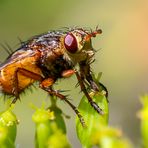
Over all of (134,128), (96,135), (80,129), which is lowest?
(134,128)

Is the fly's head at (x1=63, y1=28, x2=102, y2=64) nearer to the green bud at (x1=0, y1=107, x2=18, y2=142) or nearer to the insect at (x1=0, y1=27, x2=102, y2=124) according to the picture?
the insect at (x1=0, y1=27, x2=102, y2=124)

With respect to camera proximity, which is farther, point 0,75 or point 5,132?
point 0,75

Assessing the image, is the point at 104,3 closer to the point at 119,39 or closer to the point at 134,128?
the point at 119,39

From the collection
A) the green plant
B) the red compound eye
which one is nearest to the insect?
the red compound eye

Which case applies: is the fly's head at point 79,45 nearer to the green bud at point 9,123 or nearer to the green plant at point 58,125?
the green plant at point 58,125

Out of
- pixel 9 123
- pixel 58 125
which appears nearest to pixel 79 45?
pixel 58 125

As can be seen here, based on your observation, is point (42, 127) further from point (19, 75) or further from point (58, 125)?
point (19, 75)

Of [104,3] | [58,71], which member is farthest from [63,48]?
[104,3]

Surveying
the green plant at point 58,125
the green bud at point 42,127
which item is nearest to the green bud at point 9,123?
the green plant at point 58,125
